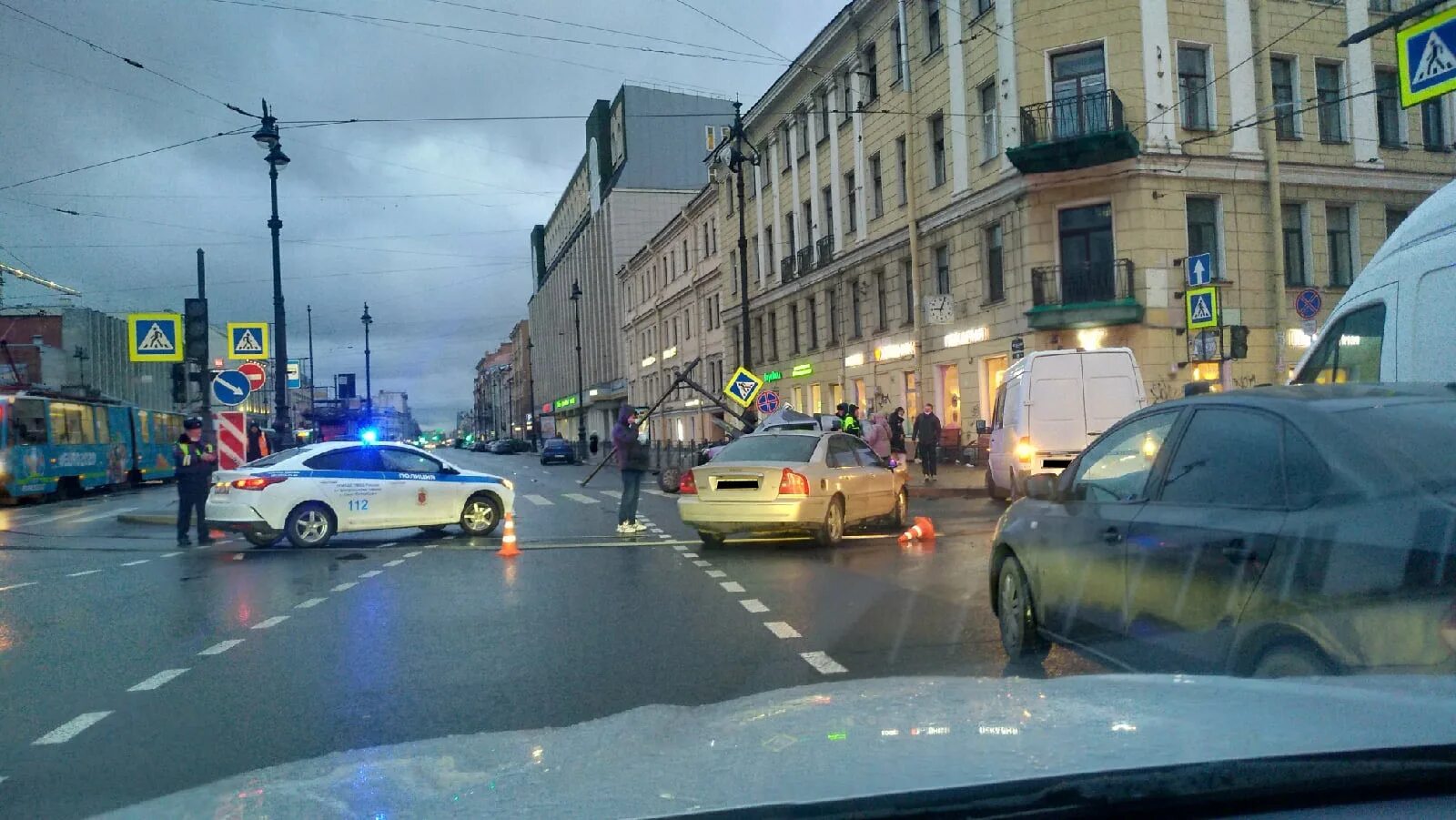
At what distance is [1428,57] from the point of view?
412 inches

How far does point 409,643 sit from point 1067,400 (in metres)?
11.6

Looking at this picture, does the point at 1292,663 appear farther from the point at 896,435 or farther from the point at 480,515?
the point at 896,435

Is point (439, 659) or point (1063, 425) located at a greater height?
point (1063, 425)

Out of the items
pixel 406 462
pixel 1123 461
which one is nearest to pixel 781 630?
pixel 1123 461

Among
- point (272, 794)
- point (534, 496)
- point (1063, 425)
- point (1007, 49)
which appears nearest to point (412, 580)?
point (272, 794)

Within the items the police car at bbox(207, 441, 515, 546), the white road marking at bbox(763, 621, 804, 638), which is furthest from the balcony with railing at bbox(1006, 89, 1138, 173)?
the white road marking at bbox(763, 621, 804, 638)

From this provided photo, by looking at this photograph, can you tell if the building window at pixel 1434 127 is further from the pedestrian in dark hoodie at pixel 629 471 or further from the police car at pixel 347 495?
the police car at pixel 347 495

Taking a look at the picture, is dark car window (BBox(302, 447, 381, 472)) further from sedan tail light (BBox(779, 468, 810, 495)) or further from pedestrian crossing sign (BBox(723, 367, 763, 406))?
pedestrian crossing sign (BBox(723, 367, 763, 406))

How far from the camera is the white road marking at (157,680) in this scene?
6.50 meters

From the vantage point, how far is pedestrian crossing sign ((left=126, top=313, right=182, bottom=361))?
2312 centimetres

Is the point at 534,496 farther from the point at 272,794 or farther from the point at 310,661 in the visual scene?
the point at 272,794

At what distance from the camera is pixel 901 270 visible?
33.6m

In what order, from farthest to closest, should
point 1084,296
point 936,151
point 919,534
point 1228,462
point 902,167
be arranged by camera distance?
point 902,167 < point 936,151 < point 1084,296 < point 919,534 < point 1228,462

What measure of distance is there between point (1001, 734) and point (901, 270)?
31358mm
